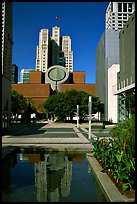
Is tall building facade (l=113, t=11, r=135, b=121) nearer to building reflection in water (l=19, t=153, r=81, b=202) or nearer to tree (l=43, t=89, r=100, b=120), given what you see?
tree (l=43, t=89, r=100, b=120)

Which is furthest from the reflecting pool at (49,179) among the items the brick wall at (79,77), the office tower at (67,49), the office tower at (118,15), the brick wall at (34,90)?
the office tower at (67,49)

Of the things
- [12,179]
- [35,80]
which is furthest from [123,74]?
[35,80]

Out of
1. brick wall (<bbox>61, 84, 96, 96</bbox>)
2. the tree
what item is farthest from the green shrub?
brick wall (<bbox>61, 84, 96, 96</bbox>)

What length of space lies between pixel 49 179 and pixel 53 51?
557 feet

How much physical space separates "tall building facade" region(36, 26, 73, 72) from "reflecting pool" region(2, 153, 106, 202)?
515ft

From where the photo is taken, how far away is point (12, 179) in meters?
7.96

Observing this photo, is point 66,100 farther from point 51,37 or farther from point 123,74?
point 51,37

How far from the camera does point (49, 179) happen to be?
793 centimetres

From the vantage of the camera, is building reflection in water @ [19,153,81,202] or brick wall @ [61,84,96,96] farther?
brick wall @ [61,84,96,96]

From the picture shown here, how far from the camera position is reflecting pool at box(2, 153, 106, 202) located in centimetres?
617

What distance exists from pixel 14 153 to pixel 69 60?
175850 millimetres

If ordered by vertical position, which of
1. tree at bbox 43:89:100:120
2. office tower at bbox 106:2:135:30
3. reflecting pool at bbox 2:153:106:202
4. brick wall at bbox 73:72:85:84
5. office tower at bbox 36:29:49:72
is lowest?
reflecting pool at bbox 2:153:106:202

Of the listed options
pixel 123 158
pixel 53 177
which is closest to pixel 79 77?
pixel 53 177

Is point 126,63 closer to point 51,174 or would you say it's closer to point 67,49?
point 51,174
